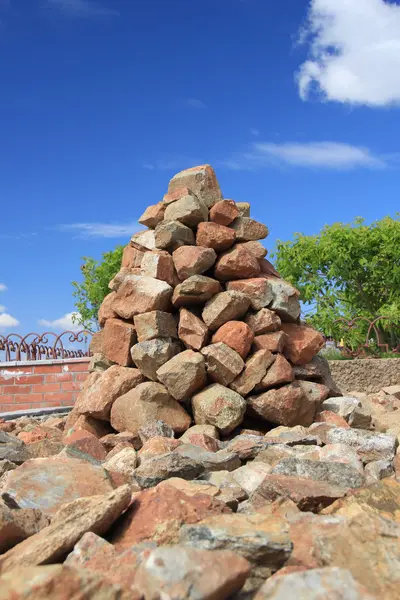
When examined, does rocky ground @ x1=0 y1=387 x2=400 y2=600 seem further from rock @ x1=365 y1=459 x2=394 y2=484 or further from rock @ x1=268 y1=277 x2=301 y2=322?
rock @ x1=268 y1=277 x2=301 y2=322

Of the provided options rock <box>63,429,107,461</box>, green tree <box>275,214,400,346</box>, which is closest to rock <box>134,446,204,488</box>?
rock <box>63,429,107,461</box>

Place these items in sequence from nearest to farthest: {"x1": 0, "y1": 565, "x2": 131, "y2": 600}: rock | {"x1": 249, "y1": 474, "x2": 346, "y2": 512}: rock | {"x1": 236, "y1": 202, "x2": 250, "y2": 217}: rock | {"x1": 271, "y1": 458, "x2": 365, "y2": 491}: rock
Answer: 1. {"x1": 0, "y1": 565, "x2": 131, "y2": 600}: rock
2. {"x1": 249, "y1": 474, "x2": 346, "y2": 512}: rock
3. {"x1": 271, "y1": 458, "x2": 365, "y2": 491}: rock
4. {"x1": 236, "y1": 202, "x2": 250, "y2": 217}: rock

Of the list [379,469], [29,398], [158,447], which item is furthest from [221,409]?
[29,398]

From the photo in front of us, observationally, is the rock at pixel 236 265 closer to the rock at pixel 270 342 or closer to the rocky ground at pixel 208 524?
the rock at pixel 270 342

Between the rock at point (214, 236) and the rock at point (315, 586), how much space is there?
3953 millimetres

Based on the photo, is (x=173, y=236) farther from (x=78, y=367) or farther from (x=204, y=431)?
(x=78, y=367)

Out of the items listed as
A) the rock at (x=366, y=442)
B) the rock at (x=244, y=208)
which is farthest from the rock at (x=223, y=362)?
the rock at (x=244, y=208)

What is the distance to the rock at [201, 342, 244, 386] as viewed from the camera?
5004mm

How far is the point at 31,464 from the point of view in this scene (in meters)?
3.29

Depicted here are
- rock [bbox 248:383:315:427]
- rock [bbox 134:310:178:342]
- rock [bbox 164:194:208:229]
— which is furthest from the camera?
rock [bbox 164:194:208:229]

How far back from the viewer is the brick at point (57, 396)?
9.08 m

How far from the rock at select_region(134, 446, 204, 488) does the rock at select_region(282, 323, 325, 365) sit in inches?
90.3

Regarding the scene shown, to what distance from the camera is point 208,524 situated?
7.65ft

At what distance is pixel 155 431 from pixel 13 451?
1.10 m
